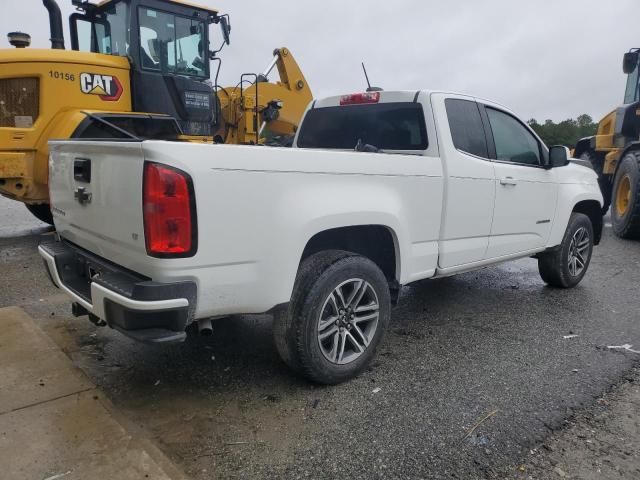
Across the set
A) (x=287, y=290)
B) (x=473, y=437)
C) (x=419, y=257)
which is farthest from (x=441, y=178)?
(x=473, y=437)

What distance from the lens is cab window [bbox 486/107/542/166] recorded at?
457 centimetres

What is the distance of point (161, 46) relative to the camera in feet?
24.7

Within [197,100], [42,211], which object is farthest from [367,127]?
[42,211]

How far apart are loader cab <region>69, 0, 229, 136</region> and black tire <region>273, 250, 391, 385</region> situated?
5223mm

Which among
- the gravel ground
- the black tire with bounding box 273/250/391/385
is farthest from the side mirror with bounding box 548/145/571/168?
the black tire with bounding box 273/250/391/385

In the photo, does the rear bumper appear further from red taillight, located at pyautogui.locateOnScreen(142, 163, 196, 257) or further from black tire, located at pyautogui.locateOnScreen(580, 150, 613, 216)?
black tire, located at pyautogui.locateOnScreen(580, 150, 613, 216)

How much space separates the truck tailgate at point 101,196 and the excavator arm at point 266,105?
561 centimetres

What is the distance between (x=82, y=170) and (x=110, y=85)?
4586 mm

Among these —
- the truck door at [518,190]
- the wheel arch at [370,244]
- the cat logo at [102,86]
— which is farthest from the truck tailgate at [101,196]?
the cat logo at [102,86]

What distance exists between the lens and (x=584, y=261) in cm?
580

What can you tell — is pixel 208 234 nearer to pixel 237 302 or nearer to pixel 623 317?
pixel 237 302

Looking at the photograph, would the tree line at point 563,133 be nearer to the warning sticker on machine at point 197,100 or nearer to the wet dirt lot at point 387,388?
the warning sticker on machine at point 197,100

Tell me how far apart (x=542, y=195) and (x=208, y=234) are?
3.57 meters

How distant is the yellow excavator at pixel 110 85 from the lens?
21.0ft
